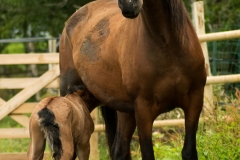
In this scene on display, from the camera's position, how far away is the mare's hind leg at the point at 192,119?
534cm

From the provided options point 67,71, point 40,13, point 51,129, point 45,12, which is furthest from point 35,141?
point 40,13

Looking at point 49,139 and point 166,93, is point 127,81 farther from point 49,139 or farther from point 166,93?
point 49,139

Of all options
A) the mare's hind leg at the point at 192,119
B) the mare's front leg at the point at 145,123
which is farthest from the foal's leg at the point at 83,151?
the mare's hind leg at the point at 192,119

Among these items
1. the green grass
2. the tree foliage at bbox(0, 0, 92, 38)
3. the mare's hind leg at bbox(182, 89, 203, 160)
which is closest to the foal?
the mare's hind leg at bbox(182, 89, 203, 160)

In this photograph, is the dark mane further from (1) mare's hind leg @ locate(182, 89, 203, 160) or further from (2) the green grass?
(2) the green grass

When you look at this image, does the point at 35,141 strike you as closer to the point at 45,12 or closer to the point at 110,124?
the point at 110,124

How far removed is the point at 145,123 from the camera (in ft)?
17.7

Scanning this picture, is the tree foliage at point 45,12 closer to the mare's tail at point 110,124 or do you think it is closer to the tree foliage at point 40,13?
the tree foliage at point 40,13

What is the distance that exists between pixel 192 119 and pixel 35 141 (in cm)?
140

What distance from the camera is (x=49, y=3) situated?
15.7 metres

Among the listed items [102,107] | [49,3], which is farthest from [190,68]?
[49,3]

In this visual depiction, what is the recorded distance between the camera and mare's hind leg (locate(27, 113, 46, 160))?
560cm

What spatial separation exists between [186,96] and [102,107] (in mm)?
2116

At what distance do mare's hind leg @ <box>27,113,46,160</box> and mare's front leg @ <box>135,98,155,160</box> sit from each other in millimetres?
882
